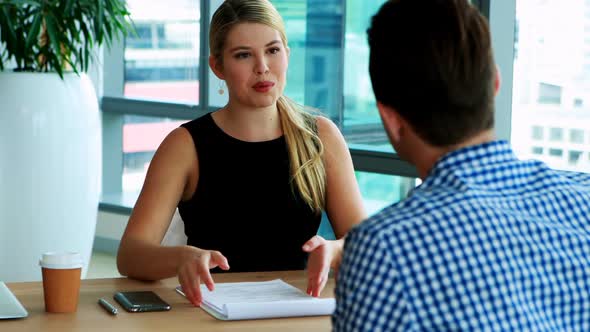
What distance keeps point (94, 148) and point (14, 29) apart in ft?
2.02

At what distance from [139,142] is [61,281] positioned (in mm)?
3930

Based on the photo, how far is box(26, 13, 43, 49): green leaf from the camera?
3.89 meters

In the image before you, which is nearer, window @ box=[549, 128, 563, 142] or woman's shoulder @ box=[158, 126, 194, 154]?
woman's shoulder @ box=[158, 126, 194, 154]

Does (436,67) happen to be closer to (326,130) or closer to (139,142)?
(326,130)

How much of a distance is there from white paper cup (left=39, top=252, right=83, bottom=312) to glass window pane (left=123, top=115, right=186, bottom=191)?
3.55 metres

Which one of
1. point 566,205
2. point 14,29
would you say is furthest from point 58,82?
point 566,205

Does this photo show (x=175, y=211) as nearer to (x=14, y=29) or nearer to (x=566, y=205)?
(x=566, y=205)

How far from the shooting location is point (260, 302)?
1.65 m

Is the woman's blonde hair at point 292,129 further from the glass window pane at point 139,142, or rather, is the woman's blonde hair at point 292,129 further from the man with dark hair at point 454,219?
the glass window pane at point 139,142

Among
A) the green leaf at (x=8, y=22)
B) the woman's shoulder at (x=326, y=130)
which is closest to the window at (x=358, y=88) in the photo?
the green leaf at (x=8, y=22)

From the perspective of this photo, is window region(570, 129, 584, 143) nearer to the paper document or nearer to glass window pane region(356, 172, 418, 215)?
glass window pane region(356, 172, 418, 215)

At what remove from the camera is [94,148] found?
4.19 metres

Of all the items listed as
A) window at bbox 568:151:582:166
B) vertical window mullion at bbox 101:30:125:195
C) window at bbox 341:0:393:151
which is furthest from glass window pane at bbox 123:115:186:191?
window at bbox 568:151:582:166

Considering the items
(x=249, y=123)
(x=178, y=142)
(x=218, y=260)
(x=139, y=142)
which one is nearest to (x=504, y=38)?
(x=249, y=123)
